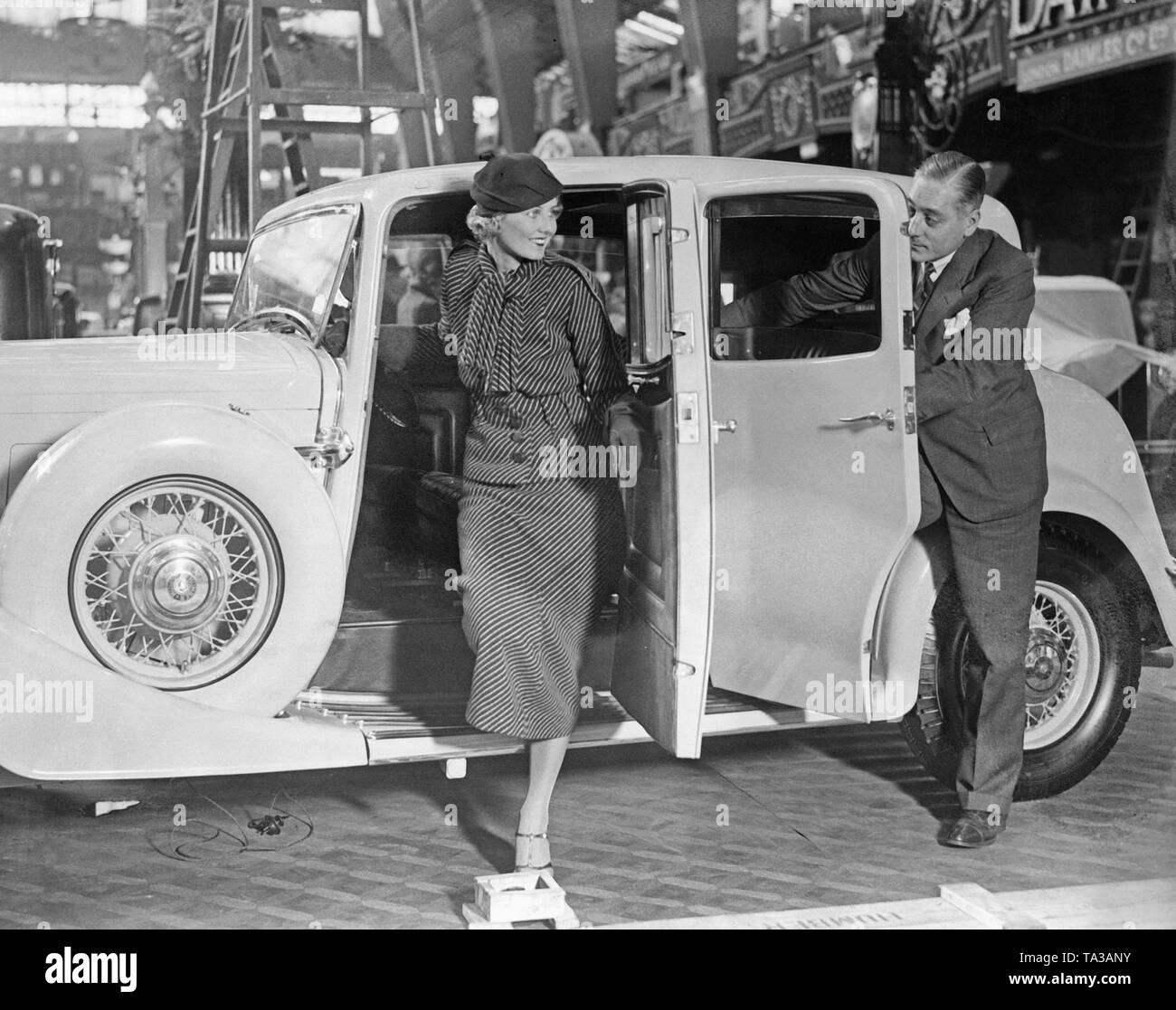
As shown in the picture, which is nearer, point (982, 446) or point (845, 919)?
point (845, 919)

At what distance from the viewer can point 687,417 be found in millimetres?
3256

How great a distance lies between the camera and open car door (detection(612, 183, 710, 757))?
327 cm

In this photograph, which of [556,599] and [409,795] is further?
[409,795]

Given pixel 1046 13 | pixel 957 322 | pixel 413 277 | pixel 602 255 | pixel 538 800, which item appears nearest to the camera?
pixel 538 800

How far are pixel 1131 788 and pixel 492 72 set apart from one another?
123 inches

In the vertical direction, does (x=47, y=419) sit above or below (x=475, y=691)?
above

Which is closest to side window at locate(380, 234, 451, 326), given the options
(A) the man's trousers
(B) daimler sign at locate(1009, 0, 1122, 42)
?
(A) the man's trousers

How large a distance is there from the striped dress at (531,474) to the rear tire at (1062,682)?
121 cm

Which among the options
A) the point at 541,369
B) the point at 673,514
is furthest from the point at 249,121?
the point at 673,514

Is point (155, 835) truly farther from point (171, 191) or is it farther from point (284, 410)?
point (171, 191)

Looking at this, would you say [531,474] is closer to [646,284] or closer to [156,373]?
[646,284]

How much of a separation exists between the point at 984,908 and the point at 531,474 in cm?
152
